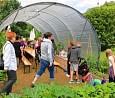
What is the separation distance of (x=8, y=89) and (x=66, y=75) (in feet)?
20.2

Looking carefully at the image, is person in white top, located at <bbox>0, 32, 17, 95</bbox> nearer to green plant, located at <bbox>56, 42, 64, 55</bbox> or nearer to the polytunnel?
the polytunnel

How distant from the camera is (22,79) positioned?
12914 millimetres

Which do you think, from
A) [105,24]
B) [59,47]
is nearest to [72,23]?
[59,47]

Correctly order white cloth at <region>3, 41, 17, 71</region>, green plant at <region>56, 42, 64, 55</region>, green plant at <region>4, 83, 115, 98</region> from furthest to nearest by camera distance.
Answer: green plant at <region>56, 42, 64, 55</region> → white cloth at <region>3, 41, 17, 71</region> → green plant at <region>4, 83, 115, 98</region>

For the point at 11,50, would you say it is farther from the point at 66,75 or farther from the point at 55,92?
the point at 66,75

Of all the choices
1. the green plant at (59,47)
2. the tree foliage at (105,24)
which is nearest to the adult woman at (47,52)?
the green plant at (59,47)

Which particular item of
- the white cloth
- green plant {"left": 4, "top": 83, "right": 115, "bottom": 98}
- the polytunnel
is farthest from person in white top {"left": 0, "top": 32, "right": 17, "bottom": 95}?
the polytunnel

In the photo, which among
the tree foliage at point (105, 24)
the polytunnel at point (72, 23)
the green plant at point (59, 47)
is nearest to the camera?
the polytunnel at point (72, 23)

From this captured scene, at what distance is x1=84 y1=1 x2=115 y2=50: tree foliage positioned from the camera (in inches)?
1252

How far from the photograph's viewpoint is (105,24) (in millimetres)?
31938

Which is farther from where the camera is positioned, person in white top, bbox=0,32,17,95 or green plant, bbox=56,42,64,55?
green plant, bbox=56,42,64,55

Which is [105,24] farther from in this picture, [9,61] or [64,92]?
[64,92]

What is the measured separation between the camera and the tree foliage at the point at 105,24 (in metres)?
31.8

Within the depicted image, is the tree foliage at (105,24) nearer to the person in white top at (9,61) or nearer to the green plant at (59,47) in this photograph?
the green plant at (59,47)
